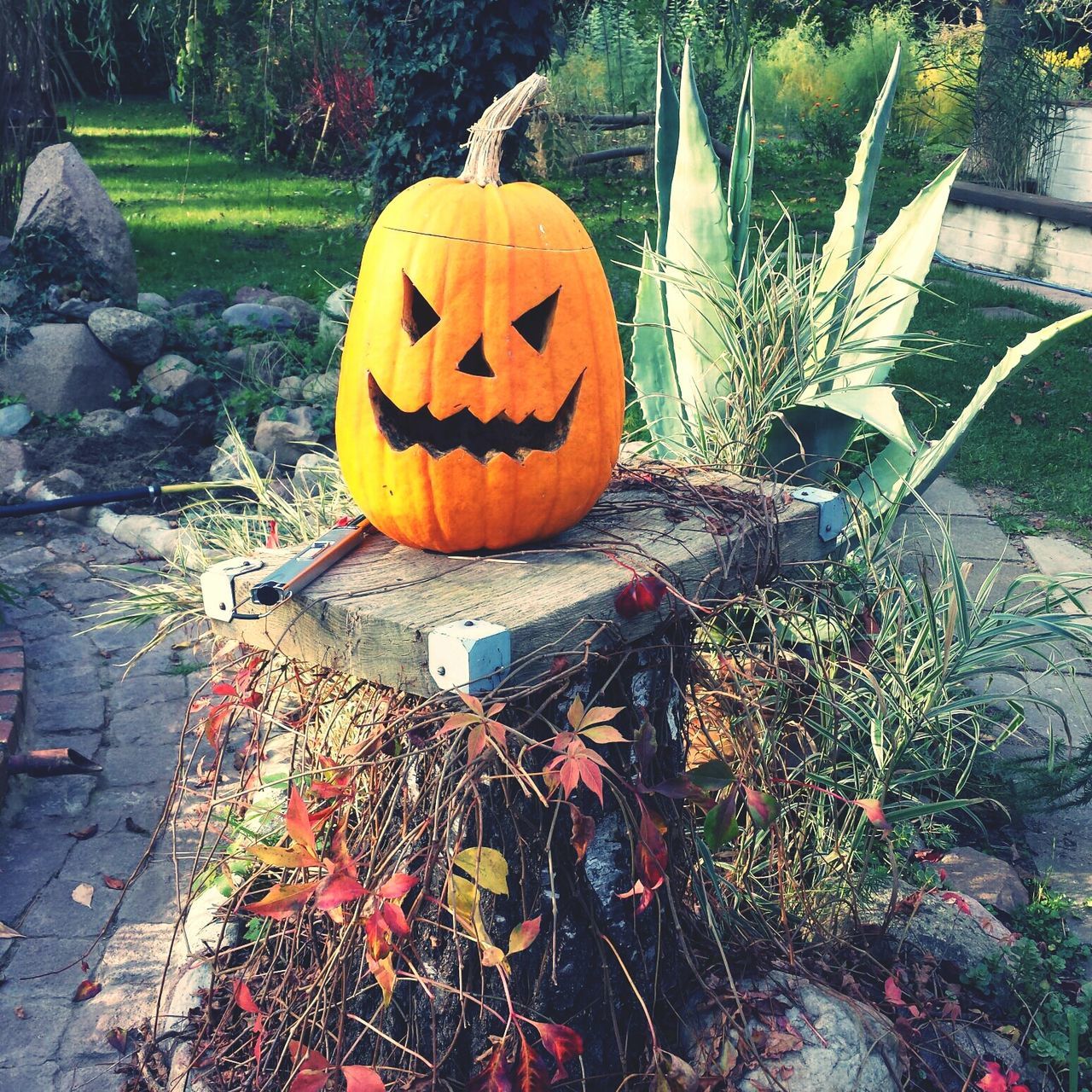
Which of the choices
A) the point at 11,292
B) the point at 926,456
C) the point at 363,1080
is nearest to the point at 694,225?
the point at 926,456

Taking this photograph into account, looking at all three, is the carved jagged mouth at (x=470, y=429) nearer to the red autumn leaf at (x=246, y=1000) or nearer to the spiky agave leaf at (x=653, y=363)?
the red autumn leaf at (x=246, y=1000)

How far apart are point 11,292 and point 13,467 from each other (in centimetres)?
155

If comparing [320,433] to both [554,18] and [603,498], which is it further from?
[603,498]

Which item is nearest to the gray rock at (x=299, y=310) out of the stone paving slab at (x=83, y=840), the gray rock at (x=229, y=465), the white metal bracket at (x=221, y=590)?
the gray rock at (x=229, y=465)

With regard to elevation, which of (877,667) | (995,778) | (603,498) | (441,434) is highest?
(441,434)

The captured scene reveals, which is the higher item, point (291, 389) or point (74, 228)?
point (74, 228)

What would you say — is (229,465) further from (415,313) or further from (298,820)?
(298,820)

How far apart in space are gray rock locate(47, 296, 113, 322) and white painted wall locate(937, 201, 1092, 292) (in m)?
6.91

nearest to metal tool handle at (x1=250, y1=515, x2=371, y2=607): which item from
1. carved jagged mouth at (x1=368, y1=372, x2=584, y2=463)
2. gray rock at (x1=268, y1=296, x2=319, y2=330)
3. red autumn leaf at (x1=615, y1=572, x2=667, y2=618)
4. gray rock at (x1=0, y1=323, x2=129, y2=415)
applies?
carved jagged mouth at (x1=368, y1=372, x2=584, y2=463)

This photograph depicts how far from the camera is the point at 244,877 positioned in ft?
7.78

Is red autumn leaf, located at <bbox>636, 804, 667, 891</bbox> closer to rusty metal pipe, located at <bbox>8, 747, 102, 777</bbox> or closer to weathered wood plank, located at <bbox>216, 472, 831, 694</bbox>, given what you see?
weathered wood plank, located at <bbox>216, 472, 831, 694</bbox>

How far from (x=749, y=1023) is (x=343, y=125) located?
1225cm

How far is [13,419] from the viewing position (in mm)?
5840

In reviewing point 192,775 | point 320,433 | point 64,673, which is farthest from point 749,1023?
point 320,433
